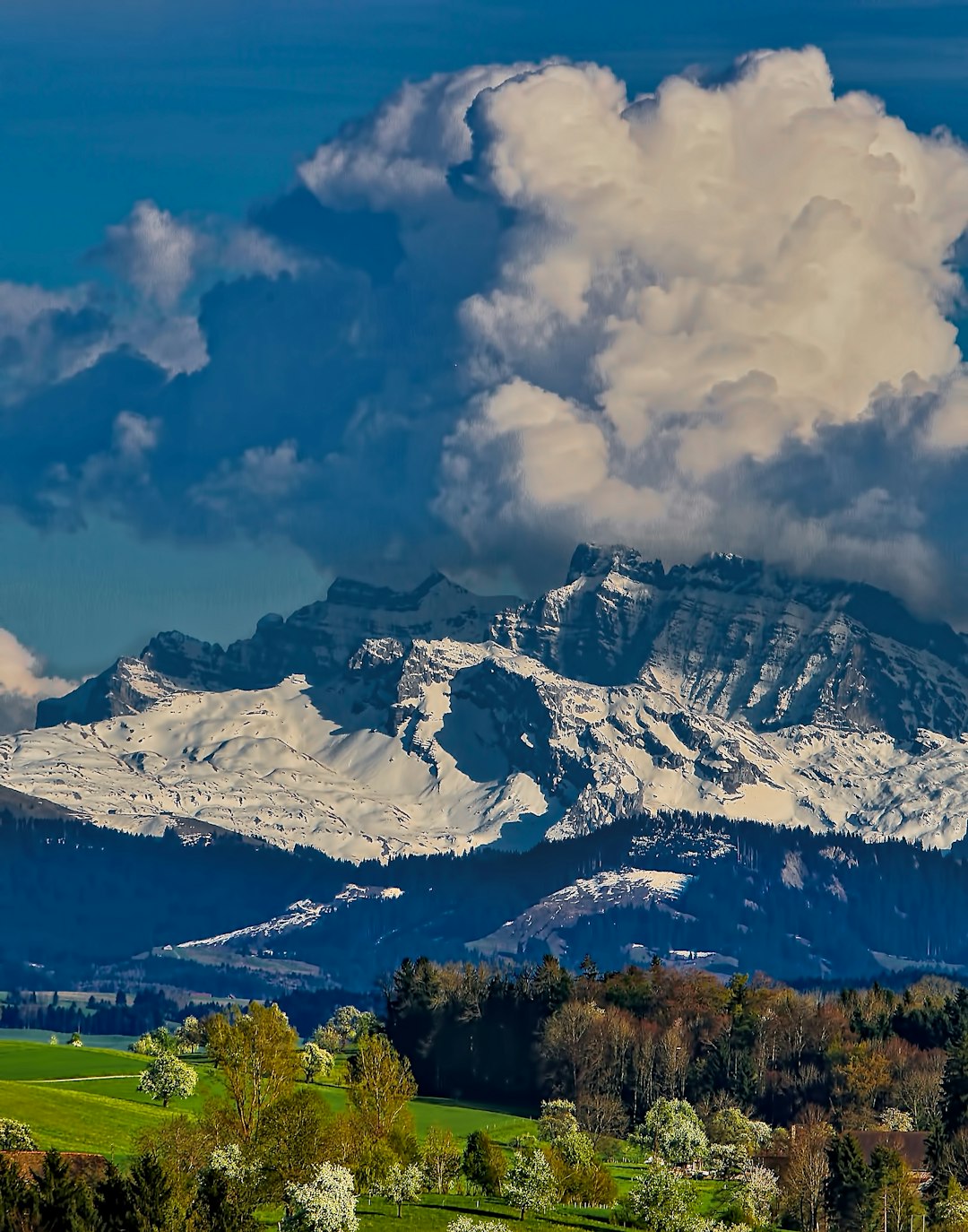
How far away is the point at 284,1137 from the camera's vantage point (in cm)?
17450

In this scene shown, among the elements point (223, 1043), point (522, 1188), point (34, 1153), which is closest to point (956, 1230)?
point (522, 1188)

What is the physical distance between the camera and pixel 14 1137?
187500 millimetres

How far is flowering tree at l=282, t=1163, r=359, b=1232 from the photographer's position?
537 ft

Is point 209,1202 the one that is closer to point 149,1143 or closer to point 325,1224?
point 325,1224

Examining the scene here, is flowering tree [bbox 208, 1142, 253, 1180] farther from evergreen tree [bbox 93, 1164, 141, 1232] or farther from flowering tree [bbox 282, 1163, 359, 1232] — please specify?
evergreen tree [bbox 93, 1164, 141, 1232]

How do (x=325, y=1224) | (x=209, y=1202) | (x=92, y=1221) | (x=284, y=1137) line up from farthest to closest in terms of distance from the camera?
(x=284, y=1137)
(x=325, y=1224)
(x=209, y=1202)
(x=92, y=1221)

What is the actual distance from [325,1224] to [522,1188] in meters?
35.2

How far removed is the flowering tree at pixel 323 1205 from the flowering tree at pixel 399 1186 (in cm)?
2003

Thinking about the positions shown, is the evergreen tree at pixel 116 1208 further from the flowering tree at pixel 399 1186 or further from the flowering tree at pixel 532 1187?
the flowering tree at pixel 532 1187

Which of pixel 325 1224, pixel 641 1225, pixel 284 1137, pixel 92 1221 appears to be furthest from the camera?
pixel 641 1225

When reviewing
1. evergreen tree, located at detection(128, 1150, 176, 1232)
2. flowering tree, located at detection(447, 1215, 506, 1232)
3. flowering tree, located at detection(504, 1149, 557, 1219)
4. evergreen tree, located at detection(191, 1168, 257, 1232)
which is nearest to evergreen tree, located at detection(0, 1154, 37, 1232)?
evergreen tree, located at detection(128, 1150, 176, 1232)

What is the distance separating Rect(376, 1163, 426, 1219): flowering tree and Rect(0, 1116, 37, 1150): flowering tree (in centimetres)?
2838

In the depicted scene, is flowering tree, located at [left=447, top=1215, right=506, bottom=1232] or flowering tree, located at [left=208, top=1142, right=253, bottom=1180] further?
flowering tree, located at [left=447, top=1215, right=506, bottom=1232]

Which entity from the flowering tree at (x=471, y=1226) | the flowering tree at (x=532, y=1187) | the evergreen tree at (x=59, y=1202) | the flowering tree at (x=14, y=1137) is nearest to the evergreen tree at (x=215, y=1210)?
the evergreen tree at (x=59, y=1202)
